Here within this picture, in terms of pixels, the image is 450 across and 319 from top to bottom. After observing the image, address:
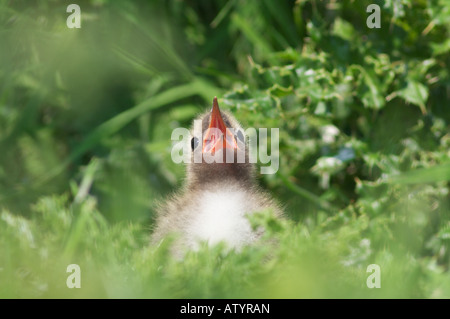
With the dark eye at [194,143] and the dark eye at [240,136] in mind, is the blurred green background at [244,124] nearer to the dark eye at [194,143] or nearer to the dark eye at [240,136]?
the dark eye at [240,136]

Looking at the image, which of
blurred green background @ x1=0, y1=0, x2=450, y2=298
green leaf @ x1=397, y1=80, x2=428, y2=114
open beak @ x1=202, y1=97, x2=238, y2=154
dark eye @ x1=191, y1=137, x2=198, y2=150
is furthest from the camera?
dark eye @ x1=191, y1=137, x2=198, y2=150

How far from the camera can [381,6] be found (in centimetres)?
224

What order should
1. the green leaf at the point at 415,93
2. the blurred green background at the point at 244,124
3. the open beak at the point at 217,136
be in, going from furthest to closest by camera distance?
the green leaf at the point at 415,93
the open beak at the point at 217,136
the blurred green background at the point at 244,124

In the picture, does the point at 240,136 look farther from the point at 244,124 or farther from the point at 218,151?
the point at 244,124

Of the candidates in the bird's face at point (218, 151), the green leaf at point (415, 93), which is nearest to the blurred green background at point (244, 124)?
the green leaf at point (415, 93)

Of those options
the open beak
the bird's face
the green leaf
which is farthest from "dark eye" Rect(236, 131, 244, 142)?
the green leaf

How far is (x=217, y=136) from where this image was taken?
213cm

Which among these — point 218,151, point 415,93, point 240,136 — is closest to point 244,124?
point 240,136

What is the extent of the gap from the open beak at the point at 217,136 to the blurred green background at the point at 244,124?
13 centimetres

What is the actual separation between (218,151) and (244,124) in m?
0.56

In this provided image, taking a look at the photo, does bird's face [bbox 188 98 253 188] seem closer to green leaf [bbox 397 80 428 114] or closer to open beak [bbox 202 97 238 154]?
open beak [bbox 202 97 238 154]

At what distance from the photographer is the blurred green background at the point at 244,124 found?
1.64 m

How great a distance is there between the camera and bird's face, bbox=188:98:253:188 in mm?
2129

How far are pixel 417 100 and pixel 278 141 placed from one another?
0.66 meters
